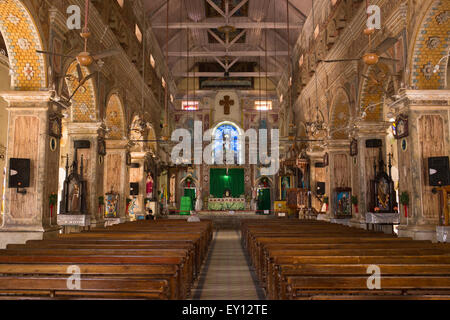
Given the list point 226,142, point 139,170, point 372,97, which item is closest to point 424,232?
point 372,97

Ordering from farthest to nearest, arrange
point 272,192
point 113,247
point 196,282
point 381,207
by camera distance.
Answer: point 272,192
point 381,207
point 196,282
point 113,247

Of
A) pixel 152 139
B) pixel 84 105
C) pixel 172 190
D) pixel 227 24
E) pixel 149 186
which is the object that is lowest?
pixel 172 190

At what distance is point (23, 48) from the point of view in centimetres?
806

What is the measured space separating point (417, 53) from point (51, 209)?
8448mm

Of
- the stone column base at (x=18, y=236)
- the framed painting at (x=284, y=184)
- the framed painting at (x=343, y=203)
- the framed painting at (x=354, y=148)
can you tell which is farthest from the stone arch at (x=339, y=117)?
the stone column base at (x=18, y=236)

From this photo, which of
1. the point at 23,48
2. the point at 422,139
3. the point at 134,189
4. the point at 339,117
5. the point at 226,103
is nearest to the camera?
the point at 23,48

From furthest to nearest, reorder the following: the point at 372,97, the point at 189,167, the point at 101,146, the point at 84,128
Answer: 1. the point at 189,167
2. the point at 101,146
3. the point at 84,128
4. the point at 372,97

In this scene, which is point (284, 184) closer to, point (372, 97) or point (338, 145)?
point (338, 145)

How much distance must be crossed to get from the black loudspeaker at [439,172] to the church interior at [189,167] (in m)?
0.02

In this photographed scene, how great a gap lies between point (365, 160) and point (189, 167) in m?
12.4
